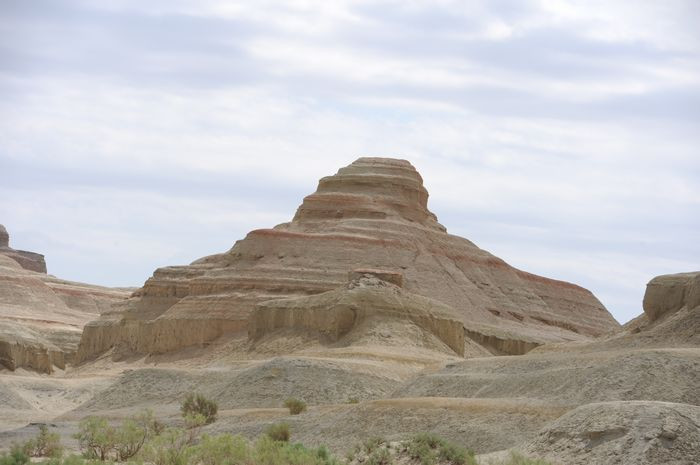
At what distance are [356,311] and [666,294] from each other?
62.8ft

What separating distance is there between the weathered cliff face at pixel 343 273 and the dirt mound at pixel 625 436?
4553cm

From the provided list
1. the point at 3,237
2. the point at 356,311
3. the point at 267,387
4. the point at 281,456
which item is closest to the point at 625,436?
the point at 281,456

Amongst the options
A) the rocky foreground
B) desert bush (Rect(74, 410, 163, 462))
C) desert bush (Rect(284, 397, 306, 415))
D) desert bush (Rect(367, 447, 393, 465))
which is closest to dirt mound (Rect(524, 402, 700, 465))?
the rocky foreground

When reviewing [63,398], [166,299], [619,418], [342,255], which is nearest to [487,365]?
[619,418]

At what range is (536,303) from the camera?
336 feet

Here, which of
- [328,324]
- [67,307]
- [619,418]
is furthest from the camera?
[67,307]

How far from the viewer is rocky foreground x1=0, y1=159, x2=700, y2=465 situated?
126 ft

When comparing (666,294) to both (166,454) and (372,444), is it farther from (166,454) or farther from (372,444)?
(166,454)

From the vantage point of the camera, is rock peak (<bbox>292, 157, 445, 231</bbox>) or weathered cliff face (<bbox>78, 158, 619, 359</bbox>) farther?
rock peak (<bbox>292, 157, 445, 231</bbox>)

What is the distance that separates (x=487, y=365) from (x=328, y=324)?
2136 centimetres

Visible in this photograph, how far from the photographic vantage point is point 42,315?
12081 cm

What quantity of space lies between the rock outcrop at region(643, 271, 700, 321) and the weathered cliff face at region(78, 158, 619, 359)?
2009 cm

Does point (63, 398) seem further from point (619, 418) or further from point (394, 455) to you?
point (619, 418)

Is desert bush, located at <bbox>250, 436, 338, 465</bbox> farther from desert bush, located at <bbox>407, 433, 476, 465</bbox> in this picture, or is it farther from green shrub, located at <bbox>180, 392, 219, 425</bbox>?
green shrub, located at <bbox>180, 392, 219, 425</bbox>
